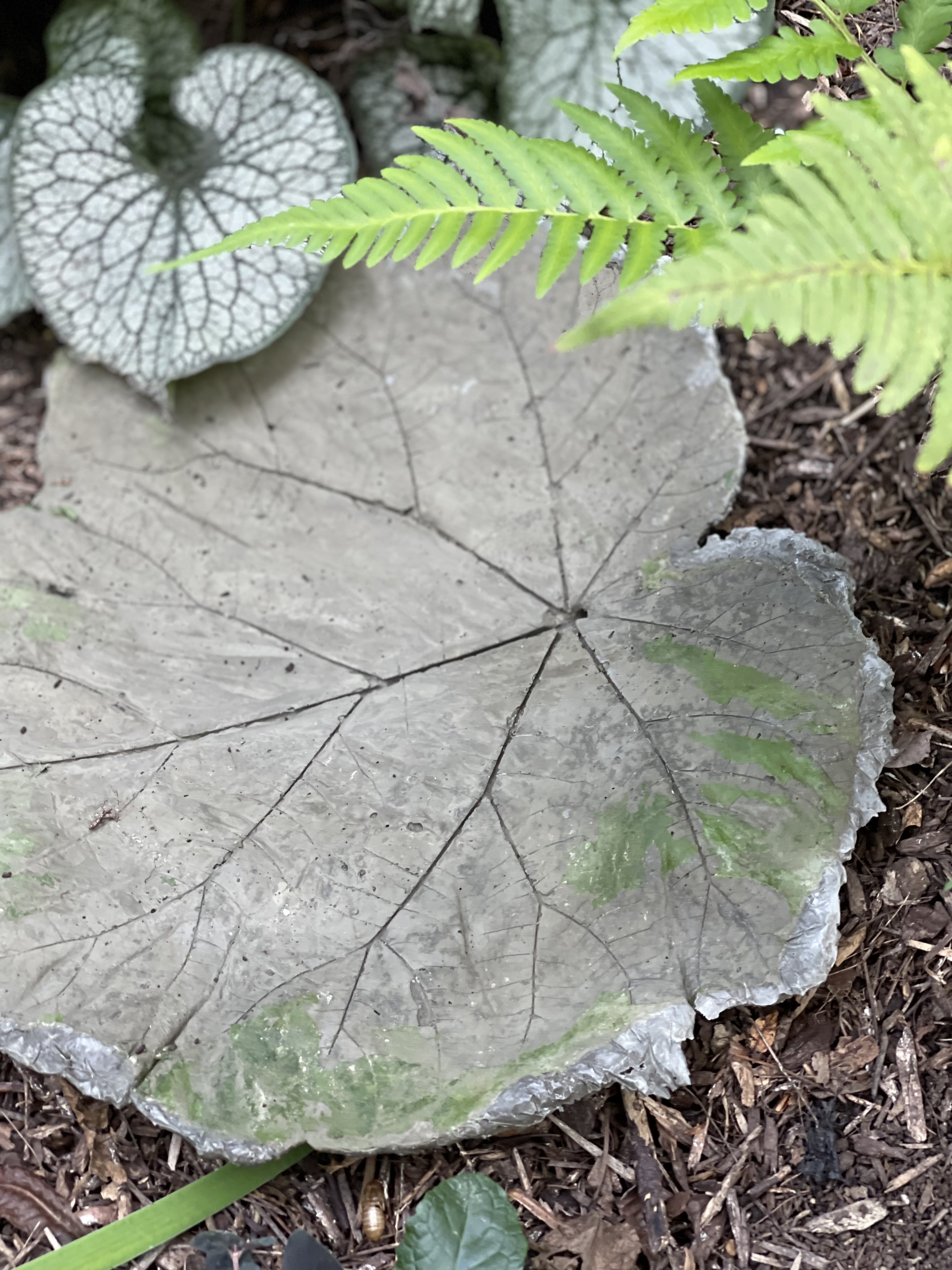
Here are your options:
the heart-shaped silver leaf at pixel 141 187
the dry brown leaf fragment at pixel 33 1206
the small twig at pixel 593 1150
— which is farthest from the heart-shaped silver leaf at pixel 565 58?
the dry brown leaf fragment at pixel 33 1206

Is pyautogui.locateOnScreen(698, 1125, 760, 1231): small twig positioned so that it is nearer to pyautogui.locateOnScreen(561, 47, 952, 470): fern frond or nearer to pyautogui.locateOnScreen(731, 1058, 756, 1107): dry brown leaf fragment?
pyautogui.locateOnScreen(731, 1058, 756, 1107): dry brown leaf fragment

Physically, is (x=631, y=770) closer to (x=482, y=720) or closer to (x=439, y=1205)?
(x=482, y=720)

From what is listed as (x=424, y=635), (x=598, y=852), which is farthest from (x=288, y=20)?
(x=598, y=852)

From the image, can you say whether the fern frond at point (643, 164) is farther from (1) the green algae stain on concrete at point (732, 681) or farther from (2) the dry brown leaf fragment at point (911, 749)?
(2) the dry brown leaf fragment at point (911, 749)

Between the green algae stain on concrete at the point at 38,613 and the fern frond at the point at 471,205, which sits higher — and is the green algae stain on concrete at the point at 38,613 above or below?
below

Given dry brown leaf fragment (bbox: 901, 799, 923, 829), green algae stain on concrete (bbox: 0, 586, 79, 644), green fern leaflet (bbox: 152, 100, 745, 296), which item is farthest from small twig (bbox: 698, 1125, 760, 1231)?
green algae stain on concrete (bbox: 0, 586, 79, 644)

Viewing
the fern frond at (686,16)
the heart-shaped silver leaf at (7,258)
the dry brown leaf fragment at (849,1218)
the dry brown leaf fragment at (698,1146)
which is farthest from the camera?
the heart-shaped silver leaf at (7,258)
